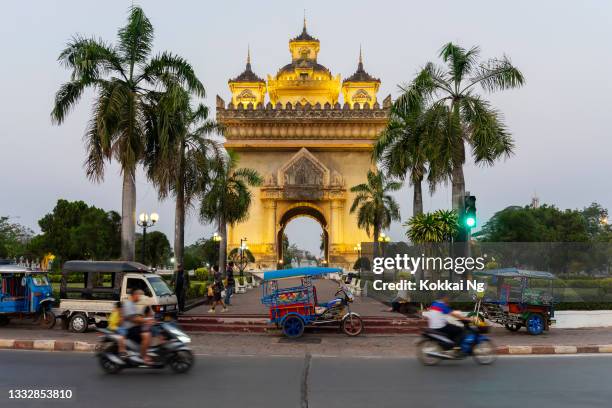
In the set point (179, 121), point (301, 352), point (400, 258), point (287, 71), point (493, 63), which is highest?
point (287, 71)

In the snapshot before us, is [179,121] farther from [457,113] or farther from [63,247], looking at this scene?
[63,247]

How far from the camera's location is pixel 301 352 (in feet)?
46.3

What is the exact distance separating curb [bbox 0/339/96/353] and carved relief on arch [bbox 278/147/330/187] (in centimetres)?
4620

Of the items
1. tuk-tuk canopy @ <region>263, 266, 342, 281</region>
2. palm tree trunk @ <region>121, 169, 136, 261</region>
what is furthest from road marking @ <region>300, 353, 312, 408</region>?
palm tree trunk @ <region>121, 169, 136, 261</region>

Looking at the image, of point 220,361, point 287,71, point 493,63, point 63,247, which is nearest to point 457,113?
point 493,63

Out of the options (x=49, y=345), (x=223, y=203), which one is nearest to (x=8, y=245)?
(x=223, y=203)

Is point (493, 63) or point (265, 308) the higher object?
point (493, 63)

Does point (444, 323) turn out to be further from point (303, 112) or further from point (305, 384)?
point (303, 112)

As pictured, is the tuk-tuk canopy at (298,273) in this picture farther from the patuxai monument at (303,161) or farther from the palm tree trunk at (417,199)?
the patuxai monument at (303,161)

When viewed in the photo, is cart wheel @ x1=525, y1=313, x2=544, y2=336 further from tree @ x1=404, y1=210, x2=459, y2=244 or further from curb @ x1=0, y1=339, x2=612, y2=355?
tree @ x1=404, y1=210, x2=459, y2=244

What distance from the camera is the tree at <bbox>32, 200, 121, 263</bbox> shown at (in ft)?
179

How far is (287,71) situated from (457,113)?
170 feet

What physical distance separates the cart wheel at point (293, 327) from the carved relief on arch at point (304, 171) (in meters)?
43.8

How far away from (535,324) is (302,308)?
21.4ft
